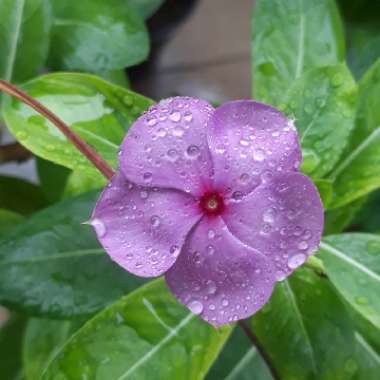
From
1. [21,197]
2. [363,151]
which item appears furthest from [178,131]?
[21,197]

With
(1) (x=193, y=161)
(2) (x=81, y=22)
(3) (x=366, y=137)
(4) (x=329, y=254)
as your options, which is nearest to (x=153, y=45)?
(2) (x=81, y=22)

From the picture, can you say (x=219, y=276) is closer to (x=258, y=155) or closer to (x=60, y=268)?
(x=258, y=155)

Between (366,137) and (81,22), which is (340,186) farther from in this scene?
(81,22)

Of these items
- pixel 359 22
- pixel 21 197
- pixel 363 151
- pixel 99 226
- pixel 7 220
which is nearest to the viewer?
pixel 99 226

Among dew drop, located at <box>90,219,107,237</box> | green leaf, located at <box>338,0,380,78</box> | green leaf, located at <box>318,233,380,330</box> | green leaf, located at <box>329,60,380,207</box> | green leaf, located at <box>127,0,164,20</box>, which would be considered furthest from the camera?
green leaf, located at <box>338,0,380,78</box>

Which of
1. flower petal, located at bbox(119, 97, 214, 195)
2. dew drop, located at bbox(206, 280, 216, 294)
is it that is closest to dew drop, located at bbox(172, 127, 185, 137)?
flower petal, located at bbox(119, 97, 214, 195)

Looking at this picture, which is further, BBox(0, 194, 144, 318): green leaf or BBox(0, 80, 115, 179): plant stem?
BBox(0, 194, 144, 318): green leaf

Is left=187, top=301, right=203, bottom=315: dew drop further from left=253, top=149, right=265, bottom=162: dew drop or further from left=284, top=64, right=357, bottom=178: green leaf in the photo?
left=284, top=64, right=357, bottom=178: green leaf
